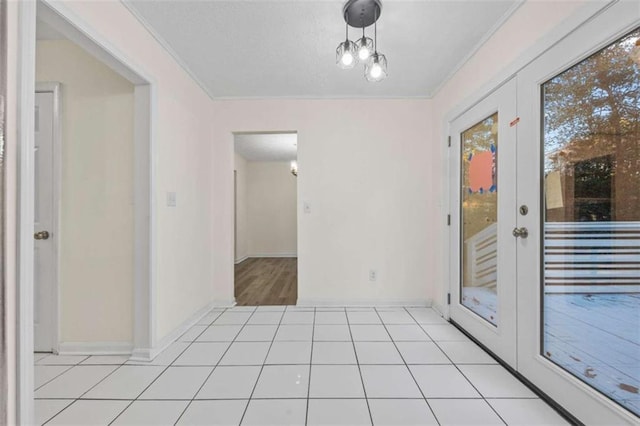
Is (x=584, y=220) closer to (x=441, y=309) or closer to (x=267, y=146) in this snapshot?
(x=441, y=309)

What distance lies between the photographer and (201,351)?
223 centimetres

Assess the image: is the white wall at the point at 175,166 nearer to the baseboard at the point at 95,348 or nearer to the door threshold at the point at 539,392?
the baseboard at the point at 95,348

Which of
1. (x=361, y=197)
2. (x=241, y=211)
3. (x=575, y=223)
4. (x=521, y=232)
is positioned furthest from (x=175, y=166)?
(x=241, y=211)

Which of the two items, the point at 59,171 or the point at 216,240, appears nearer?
the point at 59,171

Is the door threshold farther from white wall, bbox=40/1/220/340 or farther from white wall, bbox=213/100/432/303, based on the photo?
white wall, bbox=40/1/220/340

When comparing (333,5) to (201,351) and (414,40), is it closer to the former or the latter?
(414,40)

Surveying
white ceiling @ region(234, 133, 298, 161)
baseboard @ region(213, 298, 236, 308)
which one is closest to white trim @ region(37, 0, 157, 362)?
baseboard @ region(213, 298, 236, 308)

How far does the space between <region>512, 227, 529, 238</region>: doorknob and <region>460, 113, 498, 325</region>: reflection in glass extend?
0.28 m

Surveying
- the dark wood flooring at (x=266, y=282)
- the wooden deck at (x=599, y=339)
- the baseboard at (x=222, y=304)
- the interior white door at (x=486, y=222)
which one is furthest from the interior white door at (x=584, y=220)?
the baseboard at (x=222, y=304)

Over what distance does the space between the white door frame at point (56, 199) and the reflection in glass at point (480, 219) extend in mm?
3412

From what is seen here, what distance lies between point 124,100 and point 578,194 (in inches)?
124

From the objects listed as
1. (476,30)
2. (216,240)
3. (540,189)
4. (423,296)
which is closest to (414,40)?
(476,30)

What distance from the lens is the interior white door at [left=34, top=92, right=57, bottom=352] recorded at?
216cm

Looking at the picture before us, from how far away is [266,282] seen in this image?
181 inches
